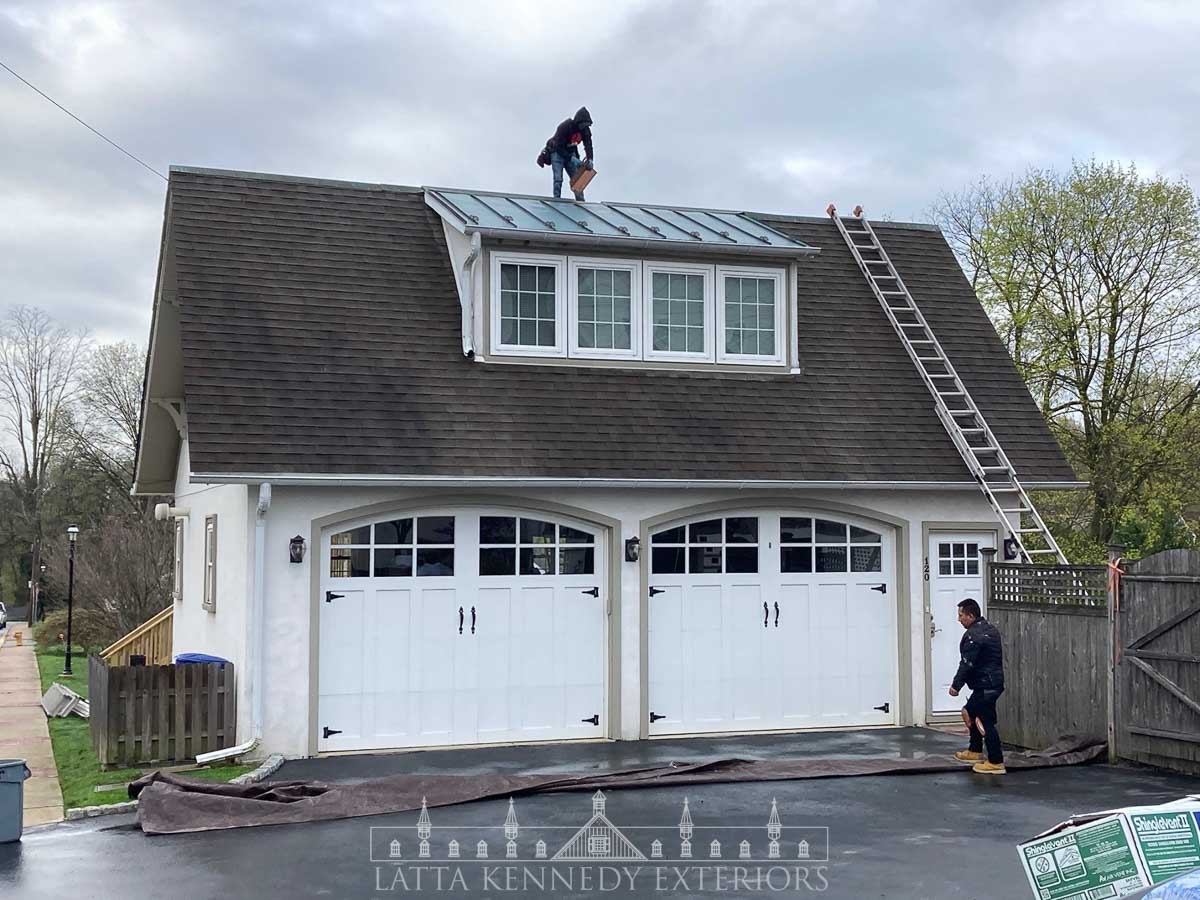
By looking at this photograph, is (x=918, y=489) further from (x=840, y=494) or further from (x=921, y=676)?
(x=921, y=676)

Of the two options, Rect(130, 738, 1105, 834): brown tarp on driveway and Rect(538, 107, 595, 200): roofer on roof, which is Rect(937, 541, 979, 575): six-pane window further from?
Rect(538, 107, 595, 200): roofer on roof

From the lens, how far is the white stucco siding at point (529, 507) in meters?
12.4

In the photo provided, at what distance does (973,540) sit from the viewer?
14844mm

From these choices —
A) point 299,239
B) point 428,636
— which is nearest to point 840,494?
point 428,636

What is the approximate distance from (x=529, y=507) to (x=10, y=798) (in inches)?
228

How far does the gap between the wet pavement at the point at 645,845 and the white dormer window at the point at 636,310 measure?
5.24 meters

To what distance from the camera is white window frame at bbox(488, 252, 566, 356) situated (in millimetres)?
14469

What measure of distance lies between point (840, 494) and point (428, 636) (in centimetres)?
494

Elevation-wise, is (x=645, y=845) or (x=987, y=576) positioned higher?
(x=987, y=576)

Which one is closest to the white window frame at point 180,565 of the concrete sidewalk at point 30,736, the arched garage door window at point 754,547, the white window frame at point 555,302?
the concrete sidewalk at point 30,736

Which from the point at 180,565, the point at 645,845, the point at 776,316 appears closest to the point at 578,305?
the point at 776,316

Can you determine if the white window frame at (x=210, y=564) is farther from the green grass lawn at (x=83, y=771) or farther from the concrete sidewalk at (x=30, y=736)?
the concrete sidewalk at (x=30, y=736)

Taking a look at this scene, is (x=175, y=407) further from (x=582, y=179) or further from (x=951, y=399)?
(x=951, y=399)

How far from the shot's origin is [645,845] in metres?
8.82
